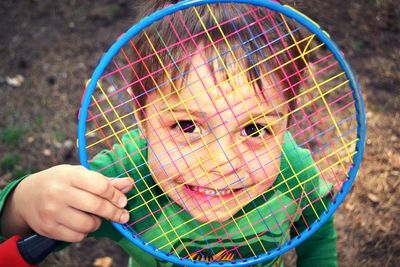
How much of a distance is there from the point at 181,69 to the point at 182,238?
52cm

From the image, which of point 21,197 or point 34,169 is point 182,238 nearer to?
point 21,197

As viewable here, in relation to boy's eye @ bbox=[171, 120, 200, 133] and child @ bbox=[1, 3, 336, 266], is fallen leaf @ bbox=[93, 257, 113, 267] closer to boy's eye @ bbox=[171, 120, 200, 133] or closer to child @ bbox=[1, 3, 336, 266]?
child @ bbox=[1, 3, 336, 266]

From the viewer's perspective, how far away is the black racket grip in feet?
3.93

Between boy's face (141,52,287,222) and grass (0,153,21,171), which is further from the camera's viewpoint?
grass (0,153,21,171)

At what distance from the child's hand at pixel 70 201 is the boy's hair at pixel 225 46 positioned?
0.73 ft

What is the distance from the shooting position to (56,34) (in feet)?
10.3

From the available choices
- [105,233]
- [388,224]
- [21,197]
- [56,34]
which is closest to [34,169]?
[56,34]

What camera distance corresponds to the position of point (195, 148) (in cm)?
130

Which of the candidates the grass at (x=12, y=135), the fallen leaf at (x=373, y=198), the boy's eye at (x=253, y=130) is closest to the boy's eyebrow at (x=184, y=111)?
the boy's eye at (x=253, y=130)

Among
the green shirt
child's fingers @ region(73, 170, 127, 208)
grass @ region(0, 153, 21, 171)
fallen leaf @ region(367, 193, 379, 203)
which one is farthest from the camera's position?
grass @ region(0, 153, 21, 171)

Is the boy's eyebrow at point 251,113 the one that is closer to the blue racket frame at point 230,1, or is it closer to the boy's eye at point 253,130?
the boy's eye at point 253,130

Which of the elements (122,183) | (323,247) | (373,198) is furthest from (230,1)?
(373,198)

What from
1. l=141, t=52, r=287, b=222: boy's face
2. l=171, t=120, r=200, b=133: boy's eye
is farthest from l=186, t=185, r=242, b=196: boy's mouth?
l=171, t=120, r=200, b=133: boy's eye

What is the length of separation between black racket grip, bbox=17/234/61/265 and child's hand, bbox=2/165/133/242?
0.8 inches
